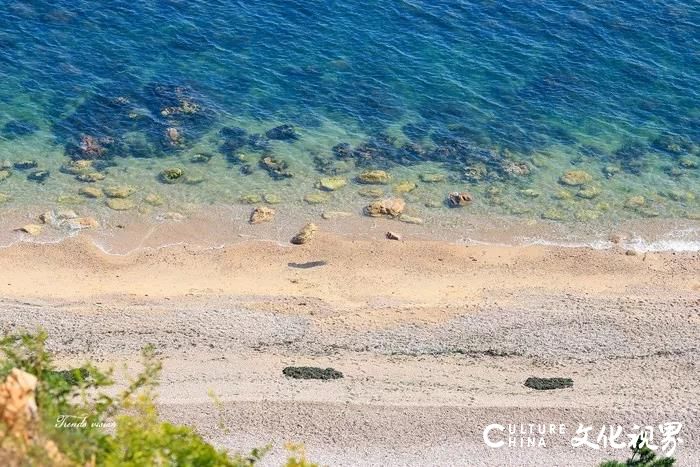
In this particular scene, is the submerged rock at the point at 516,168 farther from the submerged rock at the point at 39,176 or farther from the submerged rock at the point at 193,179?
the submerged rock at the point at 39,176

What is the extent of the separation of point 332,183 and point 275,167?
4471mm

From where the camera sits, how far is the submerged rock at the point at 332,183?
62.9 meters

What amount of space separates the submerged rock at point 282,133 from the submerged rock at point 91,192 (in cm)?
1342

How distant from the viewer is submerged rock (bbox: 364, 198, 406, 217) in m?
60.6

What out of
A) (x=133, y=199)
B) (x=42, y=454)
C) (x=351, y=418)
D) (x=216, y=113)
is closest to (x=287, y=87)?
(x=216, y=113)

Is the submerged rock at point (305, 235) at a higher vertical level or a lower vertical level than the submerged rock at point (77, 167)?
higher

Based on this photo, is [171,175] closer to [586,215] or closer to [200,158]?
[200,158]

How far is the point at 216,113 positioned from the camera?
2741 inches

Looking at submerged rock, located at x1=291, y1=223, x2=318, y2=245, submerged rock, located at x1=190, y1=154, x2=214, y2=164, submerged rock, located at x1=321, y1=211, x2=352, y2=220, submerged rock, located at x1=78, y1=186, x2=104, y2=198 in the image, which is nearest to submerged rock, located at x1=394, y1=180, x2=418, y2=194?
submerged rock, located at x1=321, y1=211, x2=352, y2=220

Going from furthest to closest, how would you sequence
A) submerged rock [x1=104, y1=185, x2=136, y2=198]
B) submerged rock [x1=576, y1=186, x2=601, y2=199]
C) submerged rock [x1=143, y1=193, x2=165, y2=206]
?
submerged rock [x1=576, y1=186, x2=601, y2=199] → submerged rock [x1=104, y1=185, x2=136, y2=198] → submerged rock [x1=143, y1=193, x2=165, y2=206]

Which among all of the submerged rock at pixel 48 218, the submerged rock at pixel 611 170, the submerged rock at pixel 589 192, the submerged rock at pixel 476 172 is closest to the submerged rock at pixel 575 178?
the submerged rock at pixel 589 192

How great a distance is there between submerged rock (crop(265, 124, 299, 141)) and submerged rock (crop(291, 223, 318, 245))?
11.0m

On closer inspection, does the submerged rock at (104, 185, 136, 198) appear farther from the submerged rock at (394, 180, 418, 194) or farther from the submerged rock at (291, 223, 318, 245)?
the submerged rock at (394, 180, 418, 194)

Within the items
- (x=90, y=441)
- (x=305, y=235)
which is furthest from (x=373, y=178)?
(x=90, y=441)
